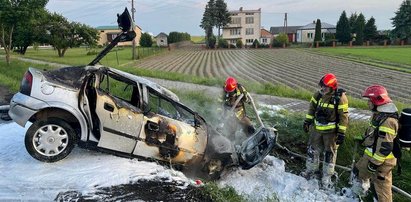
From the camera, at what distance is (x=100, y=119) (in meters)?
5.54

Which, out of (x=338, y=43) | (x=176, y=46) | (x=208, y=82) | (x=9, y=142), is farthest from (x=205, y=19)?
(x=9, y=142)

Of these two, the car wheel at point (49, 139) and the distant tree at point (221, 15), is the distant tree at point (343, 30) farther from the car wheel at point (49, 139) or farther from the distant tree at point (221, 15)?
the car wheel at point (49, 139)

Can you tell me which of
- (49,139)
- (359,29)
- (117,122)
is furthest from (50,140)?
(359,29)

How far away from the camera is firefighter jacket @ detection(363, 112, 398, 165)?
4941 mm

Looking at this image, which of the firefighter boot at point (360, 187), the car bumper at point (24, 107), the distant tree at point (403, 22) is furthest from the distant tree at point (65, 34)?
the distant tree at point (403, 22)

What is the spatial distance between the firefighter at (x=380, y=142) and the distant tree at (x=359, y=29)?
229 feet

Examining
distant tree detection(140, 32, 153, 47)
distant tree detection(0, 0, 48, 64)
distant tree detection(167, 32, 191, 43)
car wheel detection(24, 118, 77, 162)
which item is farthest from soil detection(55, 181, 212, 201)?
distant tree detection(167, 32, 191, 43)

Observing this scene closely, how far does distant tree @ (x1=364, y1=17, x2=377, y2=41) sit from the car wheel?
247 ft

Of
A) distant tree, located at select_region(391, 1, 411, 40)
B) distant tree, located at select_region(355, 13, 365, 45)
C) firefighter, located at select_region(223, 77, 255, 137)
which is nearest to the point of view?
firefighter, located at select_region(223, 77, 255, 137)

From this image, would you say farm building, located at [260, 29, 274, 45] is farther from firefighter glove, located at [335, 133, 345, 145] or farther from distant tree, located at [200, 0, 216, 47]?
firefighter glove, located at [335, 133, 345, 145]

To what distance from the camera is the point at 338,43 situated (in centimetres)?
7131

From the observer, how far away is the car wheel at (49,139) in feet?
18.0

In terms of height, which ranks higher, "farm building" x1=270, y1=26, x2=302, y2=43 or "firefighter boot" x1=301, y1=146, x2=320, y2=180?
"farm building" x1=270, y1=26, x2=302, y2=43

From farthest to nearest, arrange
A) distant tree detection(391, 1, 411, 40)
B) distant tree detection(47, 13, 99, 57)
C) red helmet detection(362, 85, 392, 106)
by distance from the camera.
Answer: distant tree detection(391, 1, 411, 40)
distant tree detection(47, 13, 99, 57)
red helmet detection(362, 85, 392, 106)
